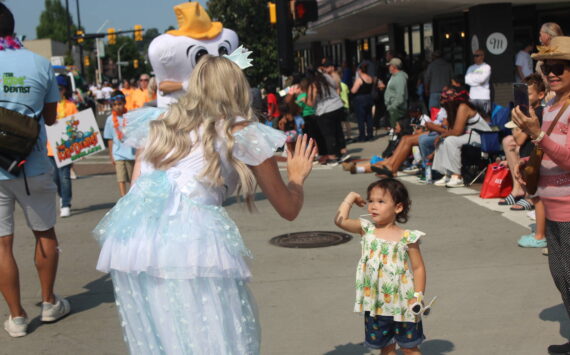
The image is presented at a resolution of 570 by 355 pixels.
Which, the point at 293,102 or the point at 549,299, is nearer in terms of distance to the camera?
the point at 549,299

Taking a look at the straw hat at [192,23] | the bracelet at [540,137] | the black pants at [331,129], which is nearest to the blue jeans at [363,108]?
the black pants at [331,129]

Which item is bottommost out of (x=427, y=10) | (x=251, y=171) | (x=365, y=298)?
(x=365, y=298)

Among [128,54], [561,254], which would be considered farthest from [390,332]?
[128,54]

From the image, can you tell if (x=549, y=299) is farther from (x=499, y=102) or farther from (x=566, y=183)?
(x=499, y=102)

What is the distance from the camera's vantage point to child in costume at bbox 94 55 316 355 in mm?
3197

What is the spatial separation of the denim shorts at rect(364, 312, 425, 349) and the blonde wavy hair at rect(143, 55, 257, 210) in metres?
1.23

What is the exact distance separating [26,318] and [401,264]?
288 cm

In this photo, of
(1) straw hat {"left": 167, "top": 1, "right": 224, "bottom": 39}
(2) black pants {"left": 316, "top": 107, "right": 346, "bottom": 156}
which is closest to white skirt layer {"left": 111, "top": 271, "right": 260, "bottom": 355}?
(1) straw hat {"left": 167, "top": 1, "right": 224, "bottom": 39}

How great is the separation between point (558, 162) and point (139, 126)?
225cm

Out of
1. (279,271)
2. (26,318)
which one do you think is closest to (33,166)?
(26,318)

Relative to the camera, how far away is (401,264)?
4.12 m

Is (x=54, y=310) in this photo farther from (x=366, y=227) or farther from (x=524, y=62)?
(x=524, y=62)

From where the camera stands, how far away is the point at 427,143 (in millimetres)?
11500

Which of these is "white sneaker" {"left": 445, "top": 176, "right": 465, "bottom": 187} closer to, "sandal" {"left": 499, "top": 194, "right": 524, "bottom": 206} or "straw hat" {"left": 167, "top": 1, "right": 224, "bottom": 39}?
"sandal" {"left": 499, "top": 194, "right": 524, "bottom": 206}
